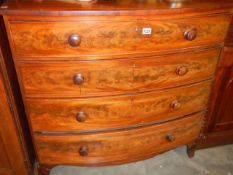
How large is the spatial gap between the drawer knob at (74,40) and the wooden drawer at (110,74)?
0.09 m

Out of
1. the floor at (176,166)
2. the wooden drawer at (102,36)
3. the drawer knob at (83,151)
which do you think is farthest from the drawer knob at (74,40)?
the floor at (176,166)

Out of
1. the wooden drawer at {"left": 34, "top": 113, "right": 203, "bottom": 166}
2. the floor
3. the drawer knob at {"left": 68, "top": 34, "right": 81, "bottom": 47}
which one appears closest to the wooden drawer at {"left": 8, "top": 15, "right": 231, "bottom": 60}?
the drawer knob at {"left": 68, "top": 34, "right": 81, "bottom": 47}

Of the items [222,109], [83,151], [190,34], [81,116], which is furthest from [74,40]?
[222,109]

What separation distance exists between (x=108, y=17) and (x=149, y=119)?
23.5 inches

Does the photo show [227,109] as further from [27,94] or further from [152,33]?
[27,94]

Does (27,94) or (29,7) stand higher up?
(29,7)

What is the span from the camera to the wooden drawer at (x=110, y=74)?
3.18ft

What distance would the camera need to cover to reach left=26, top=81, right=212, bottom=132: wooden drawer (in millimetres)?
1075

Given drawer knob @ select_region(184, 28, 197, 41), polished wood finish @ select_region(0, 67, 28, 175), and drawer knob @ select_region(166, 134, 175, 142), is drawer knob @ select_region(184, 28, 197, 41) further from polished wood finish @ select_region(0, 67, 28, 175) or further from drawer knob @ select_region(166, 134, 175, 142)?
polished wood finish @ select_region(0, 67, 28, 175)

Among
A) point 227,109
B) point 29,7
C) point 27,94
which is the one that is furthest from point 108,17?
point 227,109

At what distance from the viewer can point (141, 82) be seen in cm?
109

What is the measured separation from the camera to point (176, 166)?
61.6 inches

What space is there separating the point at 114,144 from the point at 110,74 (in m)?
0.43

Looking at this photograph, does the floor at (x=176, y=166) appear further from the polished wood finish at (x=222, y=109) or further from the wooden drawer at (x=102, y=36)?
the wooden drawer at (x=102, y=36)
